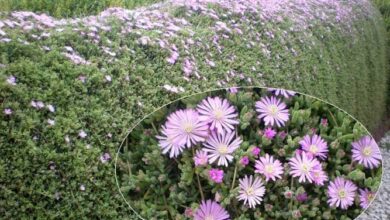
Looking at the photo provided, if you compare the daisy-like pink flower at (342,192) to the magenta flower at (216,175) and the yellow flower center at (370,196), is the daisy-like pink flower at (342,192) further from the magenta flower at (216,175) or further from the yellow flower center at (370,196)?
the magenta flower at (216,175)

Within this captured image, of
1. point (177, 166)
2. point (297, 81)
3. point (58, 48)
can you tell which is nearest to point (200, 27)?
point (297, 81)

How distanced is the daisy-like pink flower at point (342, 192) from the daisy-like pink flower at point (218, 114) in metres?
0.42

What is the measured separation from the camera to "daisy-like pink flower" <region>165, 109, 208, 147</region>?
1.95m

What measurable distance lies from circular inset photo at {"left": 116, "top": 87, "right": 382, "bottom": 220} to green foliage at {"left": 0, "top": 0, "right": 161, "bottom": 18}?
2.81m

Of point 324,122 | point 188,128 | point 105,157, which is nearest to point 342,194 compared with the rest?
point 324,122

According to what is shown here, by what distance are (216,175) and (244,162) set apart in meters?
0.11

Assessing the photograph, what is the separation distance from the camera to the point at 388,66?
8.70m

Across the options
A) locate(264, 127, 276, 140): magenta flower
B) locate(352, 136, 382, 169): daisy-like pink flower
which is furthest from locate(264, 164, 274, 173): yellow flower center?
locate(352, 136, 382, 169): daisy-like pink flower

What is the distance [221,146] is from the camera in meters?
1.95

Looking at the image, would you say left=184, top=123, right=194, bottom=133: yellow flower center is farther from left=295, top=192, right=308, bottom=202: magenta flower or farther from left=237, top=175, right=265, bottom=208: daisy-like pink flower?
left=295, top=192, right=308, bottom=202: magenta flower

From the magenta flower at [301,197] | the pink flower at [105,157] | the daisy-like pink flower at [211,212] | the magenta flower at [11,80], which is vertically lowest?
the pink flower at [105,157]

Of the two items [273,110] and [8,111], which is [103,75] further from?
[273,110]

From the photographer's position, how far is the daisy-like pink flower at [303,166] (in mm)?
1966

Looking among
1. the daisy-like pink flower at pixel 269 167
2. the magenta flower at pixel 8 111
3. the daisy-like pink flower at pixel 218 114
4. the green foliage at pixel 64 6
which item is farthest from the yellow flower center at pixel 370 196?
the green foliage at pixel 64 6
